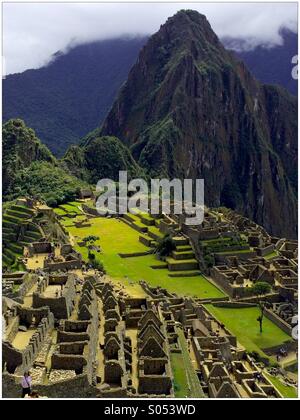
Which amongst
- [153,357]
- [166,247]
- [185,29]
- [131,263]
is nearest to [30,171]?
[166,247]

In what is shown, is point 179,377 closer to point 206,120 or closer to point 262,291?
point 262,291

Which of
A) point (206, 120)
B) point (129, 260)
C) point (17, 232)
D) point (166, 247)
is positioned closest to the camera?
point (17, 232)

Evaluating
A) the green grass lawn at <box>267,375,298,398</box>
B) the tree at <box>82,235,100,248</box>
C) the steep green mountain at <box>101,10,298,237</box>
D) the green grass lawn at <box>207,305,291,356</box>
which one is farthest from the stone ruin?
the steep green mountain at <box>101,10,298,237</box>

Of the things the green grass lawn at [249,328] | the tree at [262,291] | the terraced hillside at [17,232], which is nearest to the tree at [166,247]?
the terraced hillside at [17,232]

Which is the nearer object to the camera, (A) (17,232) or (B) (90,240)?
(A) (17,232)

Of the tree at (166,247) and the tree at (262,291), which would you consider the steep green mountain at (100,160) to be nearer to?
the tree at (166,247)

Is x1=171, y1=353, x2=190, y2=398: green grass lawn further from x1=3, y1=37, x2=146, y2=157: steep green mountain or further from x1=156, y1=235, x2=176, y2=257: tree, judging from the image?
x1=3, y1=37, x2=146, y2=157: steep green mountain

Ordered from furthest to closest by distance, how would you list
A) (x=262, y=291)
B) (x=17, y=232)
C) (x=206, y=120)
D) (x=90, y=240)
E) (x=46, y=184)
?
1. (x=206, y=120)
2. (x=46, y=184)
3. (x=90, y=240)
4. (x=17, y=232)
5. (x=262, y=291)

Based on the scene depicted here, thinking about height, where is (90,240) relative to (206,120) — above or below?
below
